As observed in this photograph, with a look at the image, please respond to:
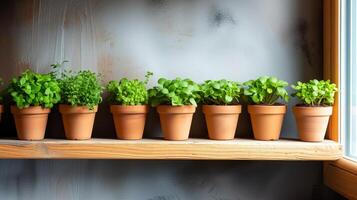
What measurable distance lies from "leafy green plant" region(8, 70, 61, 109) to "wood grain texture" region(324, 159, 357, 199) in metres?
1.15

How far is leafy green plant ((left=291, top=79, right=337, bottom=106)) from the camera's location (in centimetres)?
149

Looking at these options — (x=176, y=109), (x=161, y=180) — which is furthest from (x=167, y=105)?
(x=161, y=180)

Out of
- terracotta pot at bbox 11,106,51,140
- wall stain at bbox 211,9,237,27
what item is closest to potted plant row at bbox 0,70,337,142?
terracotta pot at bbox 11,106,51,140

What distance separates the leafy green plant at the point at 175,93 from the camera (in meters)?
1.48

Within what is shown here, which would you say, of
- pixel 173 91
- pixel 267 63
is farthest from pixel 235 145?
pixel 267 63

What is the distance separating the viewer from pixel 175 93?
1.50 metres

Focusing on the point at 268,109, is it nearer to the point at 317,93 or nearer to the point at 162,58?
the point at 317,93

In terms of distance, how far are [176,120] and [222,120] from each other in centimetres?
19

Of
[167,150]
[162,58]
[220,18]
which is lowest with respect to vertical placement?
[167,150]

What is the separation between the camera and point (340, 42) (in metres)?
1.54

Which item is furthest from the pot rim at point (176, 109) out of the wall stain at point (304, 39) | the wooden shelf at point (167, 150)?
the wall stain at point (304, 39)

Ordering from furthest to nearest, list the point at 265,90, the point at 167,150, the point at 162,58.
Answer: the point at 162,58 < the point at 265,90 < the point at 167,150

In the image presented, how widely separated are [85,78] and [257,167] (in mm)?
856

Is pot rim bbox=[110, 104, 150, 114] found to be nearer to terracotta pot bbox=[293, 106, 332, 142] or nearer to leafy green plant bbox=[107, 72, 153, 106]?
leafy green plant bbox=[107, 72, 153, 106]
